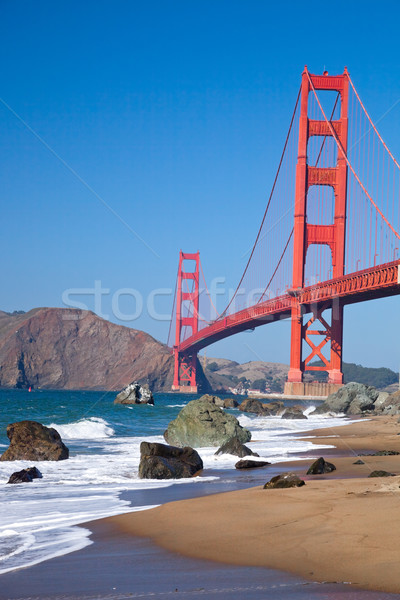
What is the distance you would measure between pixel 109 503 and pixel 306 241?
156 ft

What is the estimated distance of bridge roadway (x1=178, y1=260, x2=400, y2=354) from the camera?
135ft

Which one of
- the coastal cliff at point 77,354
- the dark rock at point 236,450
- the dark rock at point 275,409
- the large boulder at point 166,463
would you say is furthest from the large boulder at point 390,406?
the coastal cliff at point 77,354

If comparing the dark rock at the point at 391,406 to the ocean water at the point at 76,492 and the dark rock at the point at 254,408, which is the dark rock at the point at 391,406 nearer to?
the dark rock at the point at 254,408

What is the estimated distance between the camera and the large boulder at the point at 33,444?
12938 mm

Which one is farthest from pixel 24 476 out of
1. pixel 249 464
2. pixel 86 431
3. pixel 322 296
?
pixel 322 296

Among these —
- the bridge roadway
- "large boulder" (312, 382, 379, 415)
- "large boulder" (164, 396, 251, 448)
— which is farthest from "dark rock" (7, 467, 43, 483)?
the bridge roadway

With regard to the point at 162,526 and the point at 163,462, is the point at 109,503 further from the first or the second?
the point at 163,462

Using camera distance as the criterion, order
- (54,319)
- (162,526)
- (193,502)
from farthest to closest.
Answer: (54,319) < (193,502) < (162,526)

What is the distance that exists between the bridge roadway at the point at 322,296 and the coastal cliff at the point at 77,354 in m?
61.0

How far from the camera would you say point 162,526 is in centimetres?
610

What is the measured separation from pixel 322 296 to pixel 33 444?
122 feet

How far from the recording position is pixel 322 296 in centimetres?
4856

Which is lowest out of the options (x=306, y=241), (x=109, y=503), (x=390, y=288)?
(x=109, y=503)

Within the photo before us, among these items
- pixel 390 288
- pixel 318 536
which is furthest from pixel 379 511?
pixel 390 288
